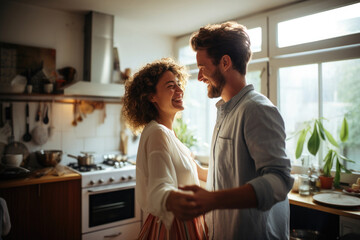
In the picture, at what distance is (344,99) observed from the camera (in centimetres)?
239

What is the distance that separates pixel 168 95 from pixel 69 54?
2181mm

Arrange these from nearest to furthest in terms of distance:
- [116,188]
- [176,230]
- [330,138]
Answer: [176,230] < [330,138] < [116,188]

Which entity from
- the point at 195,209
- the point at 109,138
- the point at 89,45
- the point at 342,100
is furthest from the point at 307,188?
the point at 89,45

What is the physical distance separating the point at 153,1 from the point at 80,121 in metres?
1.54

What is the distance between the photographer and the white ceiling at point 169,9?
8.84 feet

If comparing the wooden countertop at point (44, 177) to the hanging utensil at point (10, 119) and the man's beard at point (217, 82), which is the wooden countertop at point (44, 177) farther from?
the man's beard at point (217, 82)

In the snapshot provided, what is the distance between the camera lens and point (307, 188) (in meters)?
2.24

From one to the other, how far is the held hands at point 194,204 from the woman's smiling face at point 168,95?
23.3 inches

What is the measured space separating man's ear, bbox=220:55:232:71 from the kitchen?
1.81 meters

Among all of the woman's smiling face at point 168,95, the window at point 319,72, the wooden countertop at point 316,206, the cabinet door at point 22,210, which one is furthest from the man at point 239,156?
the cabinet door at point 22,210

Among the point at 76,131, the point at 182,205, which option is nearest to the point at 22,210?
the point at 76,131

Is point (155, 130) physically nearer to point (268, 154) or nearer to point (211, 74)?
point (211, 74)

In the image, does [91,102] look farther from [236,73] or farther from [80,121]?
[236,73]

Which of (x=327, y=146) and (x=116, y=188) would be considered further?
(x=116, y=188)
